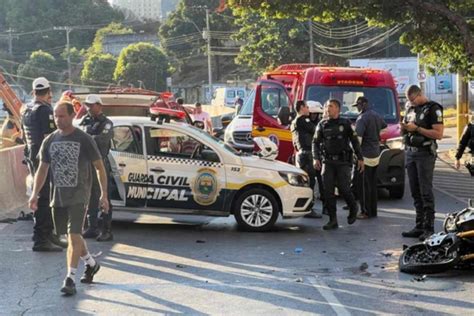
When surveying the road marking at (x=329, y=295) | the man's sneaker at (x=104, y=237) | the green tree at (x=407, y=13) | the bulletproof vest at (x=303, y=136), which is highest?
the green tree at (x=407, y=13)

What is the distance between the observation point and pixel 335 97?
14.2 metres

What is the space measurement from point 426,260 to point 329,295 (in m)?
1.34

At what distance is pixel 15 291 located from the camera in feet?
22.4

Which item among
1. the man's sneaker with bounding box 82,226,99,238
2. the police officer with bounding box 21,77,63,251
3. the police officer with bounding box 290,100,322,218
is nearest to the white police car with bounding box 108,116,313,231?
the man's sneaker with bounding box 82,226,99,238

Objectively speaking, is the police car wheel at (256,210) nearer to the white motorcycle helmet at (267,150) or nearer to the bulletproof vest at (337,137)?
the bulletproof vest at (337,137)

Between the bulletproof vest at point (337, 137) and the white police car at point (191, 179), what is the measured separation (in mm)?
703

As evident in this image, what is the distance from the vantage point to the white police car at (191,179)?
32.9 feet

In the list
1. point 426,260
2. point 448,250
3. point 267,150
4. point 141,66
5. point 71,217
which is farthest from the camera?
point 141,66

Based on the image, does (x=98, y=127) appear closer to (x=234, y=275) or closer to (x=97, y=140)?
(x=97, y=140)

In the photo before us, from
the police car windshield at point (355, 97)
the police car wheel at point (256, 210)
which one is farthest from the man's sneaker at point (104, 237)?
the police car windshield at point (355, 97)

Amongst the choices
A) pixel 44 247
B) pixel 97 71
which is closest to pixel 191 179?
pixel 44 247

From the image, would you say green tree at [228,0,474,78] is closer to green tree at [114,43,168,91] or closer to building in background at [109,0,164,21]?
green tree at [114,43,168,91]

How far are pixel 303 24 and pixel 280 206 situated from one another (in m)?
41.3

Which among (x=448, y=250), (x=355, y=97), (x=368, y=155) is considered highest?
(x=355, y=97)
